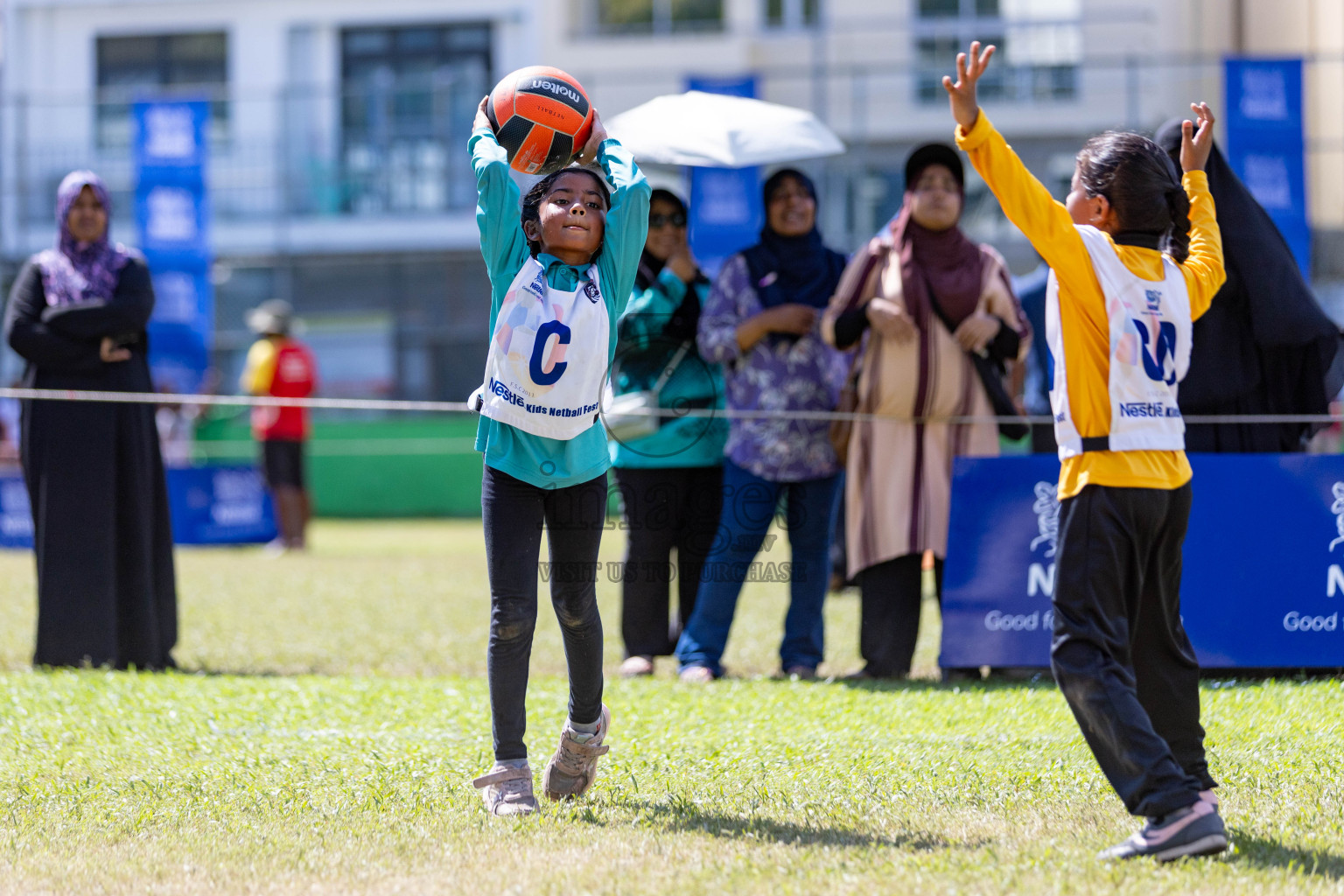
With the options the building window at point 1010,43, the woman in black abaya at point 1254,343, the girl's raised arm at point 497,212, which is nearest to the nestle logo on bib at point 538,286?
the girl's raised arm at point 497,212

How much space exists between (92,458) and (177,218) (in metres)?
10.8

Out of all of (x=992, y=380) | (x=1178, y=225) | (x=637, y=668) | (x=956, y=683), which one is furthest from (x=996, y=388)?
(x=1178, y=225)

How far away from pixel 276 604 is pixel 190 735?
4442 millimetres

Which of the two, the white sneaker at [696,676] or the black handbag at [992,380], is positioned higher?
the black handbag at [992,380]

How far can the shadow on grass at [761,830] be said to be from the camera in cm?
358

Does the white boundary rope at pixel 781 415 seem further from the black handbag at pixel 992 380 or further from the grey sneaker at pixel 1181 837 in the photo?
the grey sneaker at pixel 1181 837

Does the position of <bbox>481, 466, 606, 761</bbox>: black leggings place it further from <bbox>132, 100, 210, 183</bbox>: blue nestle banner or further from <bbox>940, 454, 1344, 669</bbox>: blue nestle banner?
<bbox>132, 100, 210, 183</bbox>: blue nestle banner

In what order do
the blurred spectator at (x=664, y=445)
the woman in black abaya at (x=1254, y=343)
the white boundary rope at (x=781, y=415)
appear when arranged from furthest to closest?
the blurred spectator at (x=664, y=445)
the white boundary rope at (x=781, y=415)
the woman in black abaya at (x=1254, y=343)

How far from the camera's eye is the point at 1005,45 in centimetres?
2145

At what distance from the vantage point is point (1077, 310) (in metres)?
3.55

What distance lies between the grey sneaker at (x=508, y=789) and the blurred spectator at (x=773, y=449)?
2.31 meters

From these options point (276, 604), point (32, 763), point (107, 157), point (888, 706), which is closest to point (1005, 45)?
point (107, 157)

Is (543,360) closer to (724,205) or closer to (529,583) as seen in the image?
(529,583)

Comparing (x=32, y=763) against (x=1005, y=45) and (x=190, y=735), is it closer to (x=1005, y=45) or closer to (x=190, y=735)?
(x=190, y=735)
